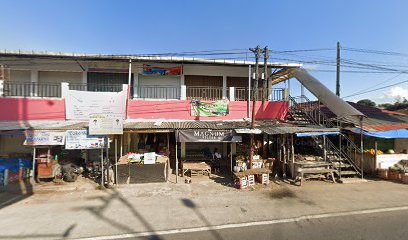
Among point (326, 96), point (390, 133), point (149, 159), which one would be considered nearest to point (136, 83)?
point (149, 159)

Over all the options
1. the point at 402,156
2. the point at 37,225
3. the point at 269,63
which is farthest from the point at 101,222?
the point at 402,156

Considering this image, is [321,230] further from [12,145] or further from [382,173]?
[12,145]

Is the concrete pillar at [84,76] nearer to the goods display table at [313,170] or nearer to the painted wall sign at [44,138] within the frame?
the painted wall sign at [44,138]

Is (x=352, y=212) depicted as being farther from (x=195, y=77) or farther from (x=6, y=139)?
(x=6, y=139)

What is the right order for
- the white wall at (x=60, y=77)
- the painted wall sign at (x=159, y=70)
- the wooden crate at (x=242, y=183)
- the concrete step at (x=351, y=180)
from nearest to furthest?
the wooden crate at (x=242, y=183) < the concrete step at (x=351, y=180) < the white wall at (x=60, y=77) < the painted wall sign at (x=159, y=70)

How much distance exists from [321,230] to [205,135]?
545 centimetres

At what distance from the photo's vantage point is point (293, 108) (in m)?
13.5

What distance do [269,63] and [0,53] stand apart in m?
14.4

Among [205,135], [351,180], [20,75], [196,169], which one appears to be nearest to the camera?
[205,135]

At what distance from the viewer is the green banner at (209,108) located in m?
11.8

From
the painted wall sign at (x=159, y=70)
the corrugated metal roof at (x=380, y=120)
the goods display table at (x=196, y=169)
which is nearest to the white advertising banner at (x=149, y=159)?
the goods display table at (x=196, y=169)

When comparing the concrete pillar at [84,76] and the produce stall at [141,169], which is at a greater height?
the concrete pillar at [84,76]

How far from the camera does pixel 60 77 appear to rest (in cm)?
1266

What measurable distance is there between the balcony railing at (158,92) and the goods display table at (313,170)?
7.78 metres
